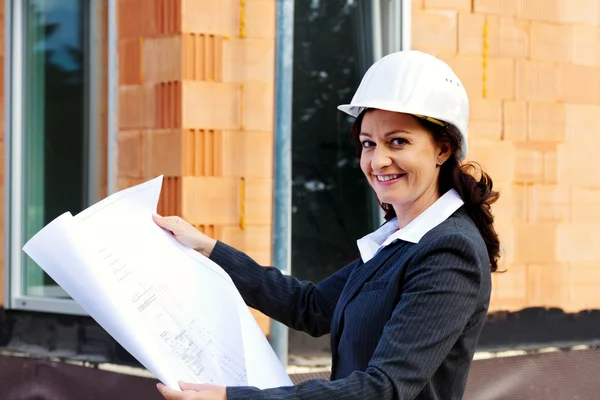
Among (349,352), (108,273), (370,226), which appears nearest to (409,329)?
(349,352)

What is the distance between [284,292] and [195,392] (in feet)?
2.44

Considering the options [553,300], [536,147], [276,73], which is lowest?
[553,300]

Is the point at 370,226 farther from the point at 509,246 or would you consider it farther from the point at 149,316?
the point at 149,316

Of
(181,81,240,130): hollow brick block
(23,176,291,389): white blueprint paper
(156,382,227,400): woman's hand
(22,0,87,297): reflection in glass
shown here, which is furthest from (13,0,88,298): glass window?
(156,382,227,400): woman's hand

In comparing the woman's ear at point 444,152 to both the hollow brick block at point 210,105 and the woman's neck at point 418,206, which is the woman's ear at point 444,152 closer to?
the woman's neck at point 418,206

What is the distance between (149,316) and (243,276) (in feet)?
1.81

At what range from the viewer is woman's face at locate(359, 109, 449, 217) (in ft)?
7.39

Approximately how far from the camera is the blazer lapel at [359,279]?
229 centimetres

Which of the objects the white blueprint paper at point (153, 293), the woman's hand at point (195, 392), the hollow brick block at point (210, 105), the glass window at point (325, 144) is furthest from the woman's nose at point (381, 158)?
the glass window at point (325, 144)

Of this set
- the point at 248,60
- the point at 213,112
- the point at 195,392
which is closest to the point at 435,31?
the point at 248,60

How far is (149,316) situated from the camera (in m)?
2.15

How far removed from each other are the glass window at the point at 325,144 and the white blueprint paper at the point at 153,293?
109 inches

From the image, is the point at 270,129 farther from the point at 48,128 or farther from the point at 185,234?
the point at 185,234

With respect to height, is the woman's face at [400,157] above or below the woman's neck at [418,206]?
above
